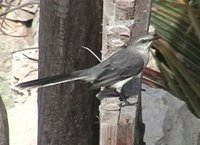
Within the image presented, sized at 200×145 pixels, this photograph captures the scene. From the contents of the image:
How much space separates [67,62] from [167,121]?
1162 mm

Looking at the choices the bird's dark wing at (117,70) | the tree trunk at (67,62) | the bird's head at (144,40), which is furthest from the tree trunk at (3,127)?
the bird's head at (144,40)

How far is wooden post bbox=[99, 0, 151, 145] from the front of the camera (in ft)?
9.12

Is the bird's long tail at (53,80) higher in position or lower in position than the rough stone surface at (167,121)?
higher

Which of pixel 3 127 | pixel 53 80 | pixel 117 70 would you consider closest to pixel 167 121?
pixel 117 70

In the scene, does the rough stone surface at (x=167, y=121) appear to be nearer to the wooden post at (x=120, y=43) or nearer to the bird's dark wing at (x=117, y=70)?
the bird's dark wing at (x=117, y=70)

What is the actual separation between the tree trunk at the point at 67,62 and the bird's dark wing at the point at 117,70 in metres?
0.20

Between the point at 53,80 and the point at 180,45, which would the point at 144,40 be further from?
the point at 180,45

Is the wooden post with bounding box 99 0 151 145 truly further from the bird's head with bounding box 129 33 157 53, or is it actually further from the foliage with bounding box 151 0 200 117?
the foliage with bounding box 151 0 200 117

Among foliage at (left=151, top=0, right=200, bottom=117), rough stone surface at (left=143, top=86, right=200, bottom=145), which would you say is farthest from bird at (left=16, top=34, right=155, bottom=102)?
foliage at (left=151, top=0, right=200, bottom=117)

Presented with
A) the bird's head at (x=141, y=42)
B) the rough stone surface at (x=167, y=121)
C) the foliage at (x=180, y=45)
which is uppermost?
the bird's head at (x=141, y=42)

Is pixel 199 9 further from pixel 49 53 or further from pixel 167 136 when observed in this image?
pixel 49 53

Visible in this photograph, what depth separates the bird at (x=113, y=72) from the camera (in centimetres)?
329

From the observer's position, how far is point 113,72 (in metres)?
3.40

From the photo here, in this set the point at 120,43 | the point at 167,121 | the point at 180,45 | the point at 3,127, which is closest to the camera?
the point at 120,43
